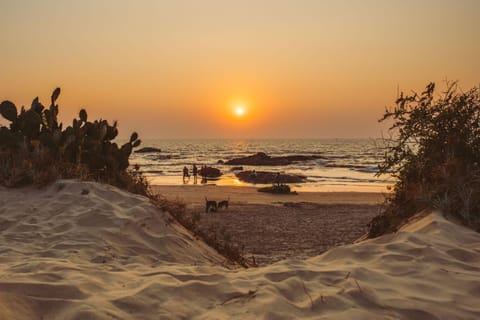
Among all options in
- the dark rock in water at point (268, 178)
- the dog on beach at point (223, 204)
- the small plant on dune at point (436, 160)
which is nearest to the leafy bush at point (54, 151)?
the small plant on dune at point (436, 160)

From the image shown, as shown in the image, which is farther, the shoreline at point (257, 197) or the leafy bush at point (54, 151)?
the shoreline at point (257, 197)

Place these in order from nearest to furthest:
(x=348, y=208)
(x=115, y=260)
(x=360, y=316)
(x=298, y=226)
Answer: (x=360, y=316) → (x=115, y=260) → (x=298, y=226) → (x=348, y=208)

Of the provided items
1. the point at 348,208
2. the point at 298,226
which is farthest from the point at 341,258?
the point at 348,208

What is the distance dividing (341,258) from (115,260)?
2.70 metres

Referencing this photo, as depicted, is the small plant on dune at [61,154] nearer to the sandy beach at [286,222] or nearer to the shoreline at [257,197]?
the sandy beach at [286,222]

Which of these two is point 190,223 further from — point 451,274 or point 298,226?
point 298,226

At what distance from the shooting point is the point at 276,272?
4031mm

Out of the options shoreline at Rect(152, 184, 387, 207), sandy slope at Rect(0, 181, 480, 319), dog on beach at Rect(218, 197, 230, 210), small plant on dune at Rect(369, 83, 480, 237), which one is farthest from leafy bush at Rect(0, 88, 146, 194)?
shoreline at Rect(152, 184, 387, 207)

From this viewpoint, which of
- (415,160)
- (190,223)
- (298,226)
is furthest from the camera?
(298,226)

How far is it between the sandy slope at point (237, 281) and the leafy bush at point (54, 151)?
2196 mm

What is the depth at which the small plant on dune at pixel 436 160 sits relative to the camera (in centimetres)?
577

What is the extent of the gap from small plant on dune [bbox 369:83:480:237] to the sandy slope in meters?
0.51

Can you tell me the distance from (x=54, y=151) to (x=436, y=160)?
7108mm

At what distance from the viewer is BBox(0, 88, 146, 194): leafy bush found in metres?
8.23
